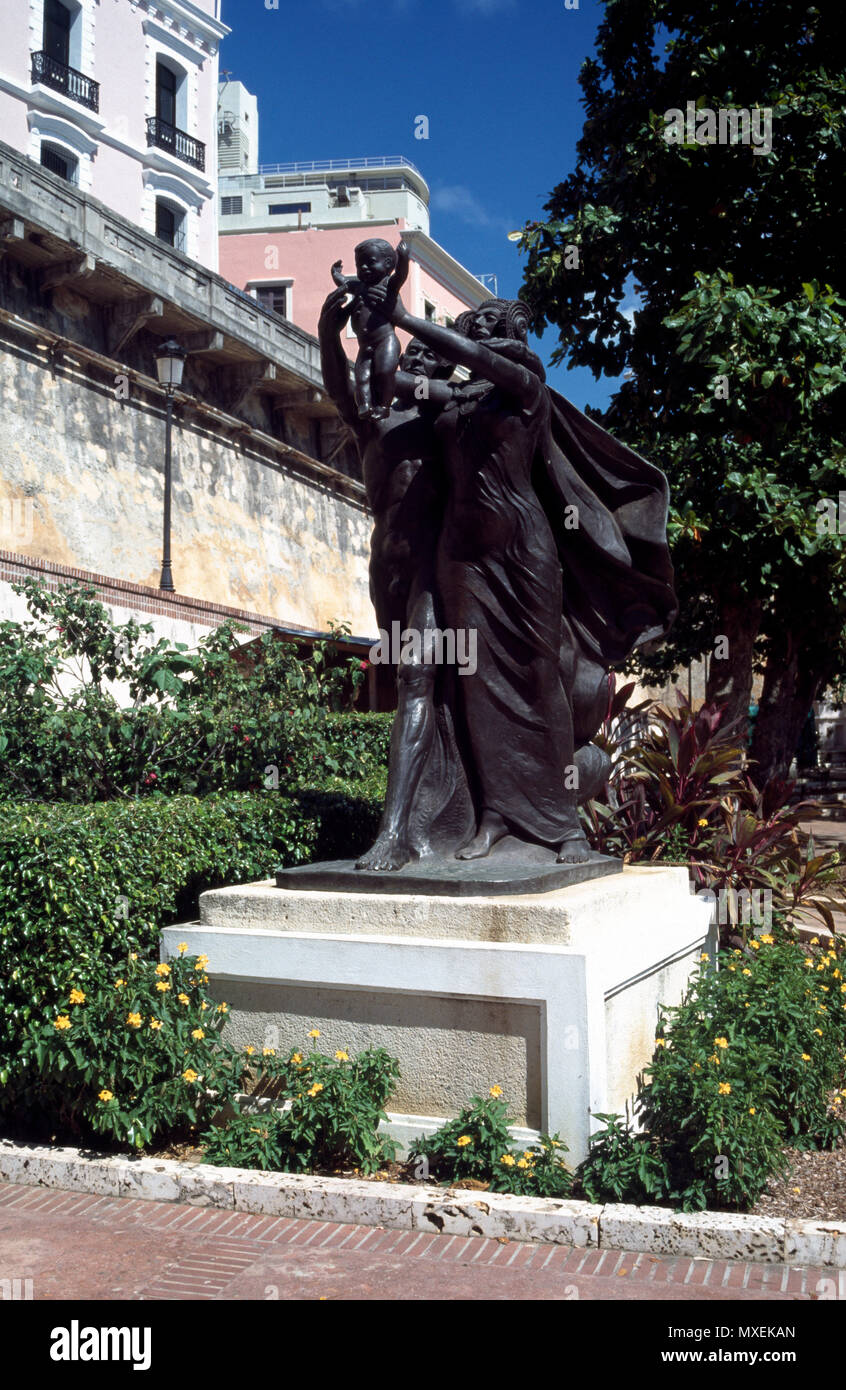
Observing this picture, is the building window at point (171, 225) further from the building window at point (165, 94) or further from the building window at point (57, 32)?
the building window at point (57, 32)

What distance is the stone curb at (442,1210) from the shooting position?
3.83 m

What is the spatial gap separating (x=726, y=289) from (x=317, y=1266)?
8.89 meters

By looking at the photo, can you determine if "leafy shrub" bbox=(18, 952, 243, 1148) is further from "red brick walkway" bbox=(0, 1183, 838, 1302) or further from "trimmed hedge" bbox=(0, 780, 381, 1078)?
"red brick walkway" bbox=(0, 1183, 838, 1302)

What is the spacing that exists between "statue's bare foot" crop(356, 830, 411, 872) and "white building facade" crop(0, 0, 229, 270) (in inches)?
996

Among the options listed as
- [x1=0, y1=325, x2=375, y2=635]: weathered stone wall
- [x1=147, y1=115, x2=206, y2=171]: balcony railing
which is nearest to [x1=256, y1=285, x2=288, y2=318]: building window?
[x1=147, y1=115, x2=206, y2=171]: balcony railing

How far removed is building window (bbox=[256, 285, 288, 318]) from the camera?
134 ft

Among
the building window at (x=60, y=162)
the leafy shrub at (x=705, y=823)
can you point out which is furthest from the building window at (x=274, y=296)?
the leafy shrub at (x=705, y=823)

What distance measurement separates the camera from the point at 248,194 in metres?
50.6

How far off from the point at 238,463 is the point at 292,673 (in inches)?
746

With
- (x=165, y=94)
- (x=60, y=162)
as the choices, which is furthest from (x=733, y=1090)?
(x=165, y=94)

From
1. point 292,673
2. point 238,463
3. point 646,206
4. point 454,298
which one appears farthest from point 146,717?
point 454,298

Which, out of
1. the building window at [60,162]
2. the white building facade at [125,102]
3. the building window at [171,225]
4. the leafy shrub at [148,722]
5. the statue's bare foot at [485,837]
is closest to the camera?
the statue's bare foot at [485,837]

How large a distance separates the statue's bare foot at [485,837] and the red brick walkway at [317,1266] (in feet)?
6.32
